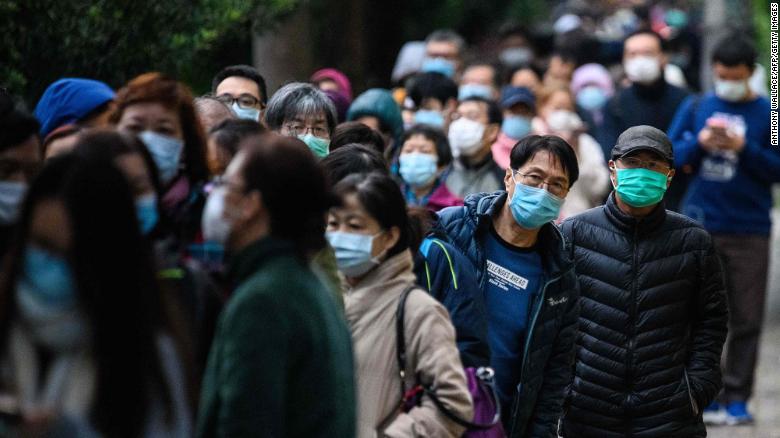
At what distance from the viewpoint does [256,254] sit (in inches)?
152

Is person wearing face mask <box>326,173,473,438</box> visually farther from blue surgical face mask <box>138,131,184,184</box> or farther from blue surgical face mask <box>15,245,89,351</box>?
blue surgical face mask <box>15,245,89,351</box>

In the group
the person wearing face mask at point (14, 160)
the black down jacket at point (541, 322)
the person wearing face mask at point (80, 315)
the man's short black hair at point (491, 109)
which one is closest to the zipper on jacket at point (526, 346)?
the black down jacket at point (541, 322)

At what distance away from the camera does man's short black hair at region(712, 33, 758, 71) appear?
10.3 metres

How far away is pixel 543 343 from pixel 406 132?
8.71ft

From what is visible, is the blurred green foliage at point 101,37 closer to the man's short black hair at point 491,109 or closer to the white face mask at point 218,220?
the man's short black hair at point 491,109

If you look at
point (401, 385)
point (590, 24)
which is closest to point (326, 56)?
point (590, 24)

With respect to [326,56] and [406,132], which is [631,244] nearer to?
[406,132]

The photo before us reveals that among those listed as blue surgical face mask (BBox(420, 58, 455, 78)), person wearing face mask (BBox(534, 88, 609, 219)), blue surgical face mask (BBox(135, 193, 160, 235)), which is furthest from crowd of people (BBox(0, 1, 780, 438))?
blue surgical face mask (BBox(420, 58, 455, 78))

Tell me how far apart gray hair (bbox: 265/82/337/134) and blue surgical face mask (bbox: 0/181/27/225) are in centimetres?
258

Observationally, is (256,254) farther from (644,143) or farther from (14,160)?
(644,143)

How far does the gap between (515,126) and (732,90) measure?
150cm

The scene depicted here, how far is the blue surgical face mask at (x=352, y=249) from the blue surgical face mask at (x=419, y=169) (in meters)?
3.31

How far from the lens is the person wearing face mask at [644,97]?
1172 centimetres

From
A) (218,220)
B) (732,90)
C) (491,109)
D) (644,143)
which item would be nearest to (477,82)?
(732,90)
